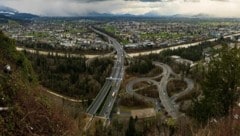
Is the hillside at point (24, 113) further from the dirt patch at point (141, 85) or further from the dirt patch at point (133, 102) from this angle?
the dirt patch at point (141, 85)

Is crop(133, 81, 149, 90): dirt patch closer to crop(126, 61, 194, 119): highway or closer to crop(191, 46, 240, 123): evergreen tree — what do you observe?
crop(126, 61, 194, 119): highway

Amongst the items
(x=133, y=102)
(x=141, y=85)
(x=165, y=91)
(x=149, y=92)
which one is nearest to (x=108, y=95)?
(x=149, y=92)

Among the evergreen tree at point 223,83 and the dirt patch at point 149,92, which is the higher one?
the evergreen tree at point 223,83

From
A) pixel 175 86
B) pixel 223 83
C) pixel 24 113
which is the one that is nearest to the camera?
pixel 24 113

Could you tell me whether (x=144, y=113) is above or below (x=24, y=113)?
below

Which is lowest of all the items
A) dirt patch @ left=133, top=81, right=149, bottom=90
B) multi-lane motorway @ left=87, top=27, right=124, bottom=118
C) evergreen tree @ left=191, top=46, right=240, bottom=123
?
multi-lane motorway @ left=87, top=27, right=124, bottom=118

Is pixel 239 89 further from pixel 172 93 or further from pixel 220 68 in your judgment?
pixel 172 93

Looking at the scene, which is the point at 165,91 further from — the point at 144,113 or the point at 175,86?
the point at 144,113

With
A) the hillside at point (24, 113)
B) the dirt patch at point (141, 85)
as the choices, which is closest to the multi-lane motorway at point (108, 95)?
the dirt patch at point (141, 85)

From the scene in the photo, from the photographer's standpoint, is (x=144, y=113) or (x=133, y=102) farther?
(x=133, y=102)

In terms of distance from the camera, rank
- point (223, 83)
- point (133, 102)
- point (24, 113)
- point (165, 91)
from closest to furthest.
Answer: point (24, 113) → point (223, 83) → point (133, 102) → point (165, 91)

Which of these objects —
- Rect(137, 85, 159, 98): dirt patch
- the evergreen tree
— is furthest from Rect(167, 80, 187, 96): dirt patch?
the evergreen tree

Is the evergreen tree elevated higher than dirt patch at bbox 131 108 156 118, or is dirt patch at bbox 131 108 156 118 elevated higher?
the evergreen tree
